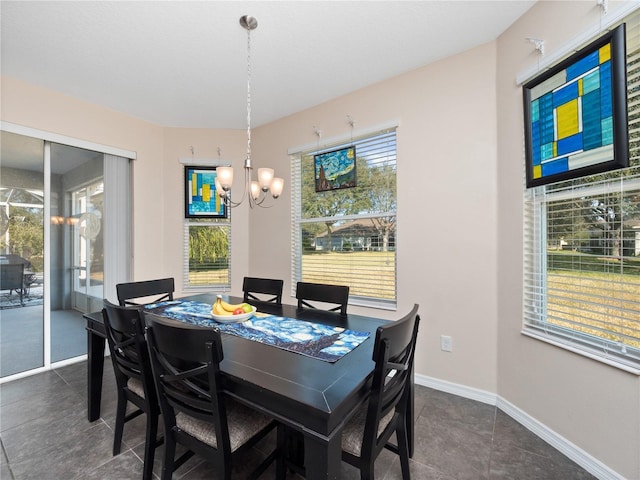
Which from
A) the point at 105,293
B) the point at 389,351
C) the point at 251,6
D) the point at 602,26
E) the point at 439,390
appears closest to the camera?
the point at 389,351

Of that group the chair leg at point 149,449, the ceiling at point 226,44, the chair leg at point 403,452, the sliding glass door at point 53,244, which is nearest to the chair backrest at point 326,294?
the chair leg at point 403,452

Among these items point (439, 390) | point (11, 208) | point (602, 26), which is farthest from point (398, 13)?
point (11, 208)

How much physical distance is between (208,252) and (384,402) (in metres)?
3.27

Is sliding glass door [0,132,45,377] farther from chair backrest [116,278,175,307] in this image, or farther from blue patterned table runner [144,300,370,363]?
blue patterned table runner [144,300,370,363]

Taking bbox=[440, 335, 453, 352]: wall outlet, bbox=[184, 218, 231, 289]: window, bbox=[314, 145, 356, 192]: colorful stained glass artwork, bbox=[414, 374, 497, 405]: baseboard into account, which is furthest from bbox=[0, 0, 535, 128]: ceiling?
bbox=[414, 374, 497, 405]: baseboard

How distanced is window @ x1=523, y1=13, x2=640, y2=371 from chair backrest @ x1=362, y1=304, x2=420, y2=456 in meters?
1.13

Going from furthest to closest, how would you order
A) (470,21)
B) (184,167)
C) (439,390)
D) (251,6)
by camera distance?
(184,167) < (439,390) < (470,21) < (251,6)

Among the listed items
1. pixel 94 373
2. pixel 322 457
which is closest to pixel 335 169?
pixel 322 457

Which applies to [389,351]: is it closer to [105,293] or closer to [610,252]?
[610,252]

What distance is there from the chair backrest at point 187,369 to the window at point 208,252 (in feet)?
8.65

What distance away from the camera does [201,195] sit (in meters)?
3.81

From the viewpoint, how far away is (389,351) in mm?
1110

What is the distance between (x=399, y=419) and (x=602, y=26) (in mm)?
2369

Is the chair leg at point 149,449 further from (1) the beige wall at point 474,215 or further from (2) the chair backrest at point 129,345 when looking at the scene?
(1) the beige wall at point 474,215
